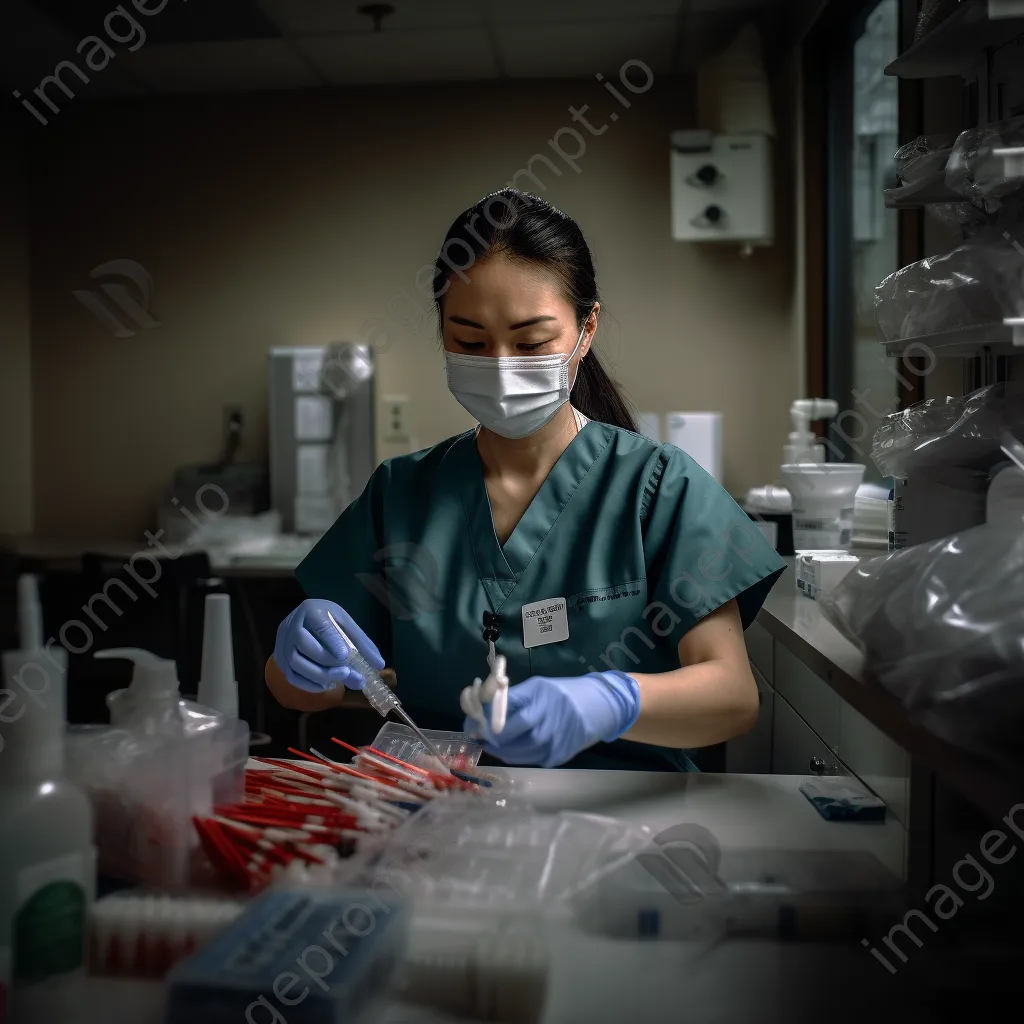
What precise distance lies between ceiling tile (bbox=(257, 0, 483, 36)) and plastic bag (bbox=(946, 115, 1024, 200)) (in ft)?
7.85

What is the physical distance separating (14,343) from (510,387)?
335 cm

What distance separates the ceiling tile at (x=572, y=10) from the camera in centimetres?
312

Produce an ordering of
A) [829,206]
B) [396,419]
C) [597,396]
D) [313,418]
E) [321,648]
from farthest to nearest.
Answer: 1. [396,419]
2. [313,418]
3. [829,206]
4. [597,396]
5. [321,648]

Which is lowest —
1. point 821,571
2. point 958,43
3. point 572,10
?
point 821,571

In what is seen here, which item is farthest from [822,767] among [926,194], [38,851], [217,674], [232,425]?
[232,425]

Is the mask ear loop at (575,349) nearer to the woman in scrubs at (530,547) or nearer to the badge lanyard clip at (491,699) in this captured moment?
the woman in scrubs at (530,547)

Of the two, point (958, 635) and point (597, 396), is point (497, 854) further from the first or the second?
point (597, 396)

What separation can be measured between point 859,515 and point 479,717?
1.46 m

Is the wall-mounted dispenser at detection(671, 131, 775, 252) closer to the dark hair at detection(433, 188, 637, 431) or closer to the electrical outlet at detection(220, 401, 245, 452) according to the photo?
the electrical outlet at detection(220, 401, 245, 452)

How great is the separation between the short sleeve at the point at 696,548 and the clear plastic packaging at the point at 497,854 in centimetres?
45

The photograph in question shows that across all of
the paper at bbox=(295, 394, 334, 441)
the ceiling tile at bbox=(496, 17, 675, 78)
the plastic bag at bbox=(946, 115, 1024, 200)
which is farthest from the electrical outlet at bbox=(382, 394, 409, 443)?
the plastic bag at bbox=(946, 115, 1024, 200)

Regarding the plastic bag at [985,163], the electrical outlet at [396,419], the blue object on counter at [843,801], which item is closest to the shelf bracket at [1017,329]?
the plastic bag at [985,163]

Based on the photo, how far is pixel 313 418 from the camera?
144 inches

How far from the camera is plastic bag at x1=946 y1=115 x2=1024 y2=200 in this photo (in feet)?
3.25
